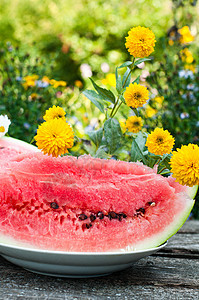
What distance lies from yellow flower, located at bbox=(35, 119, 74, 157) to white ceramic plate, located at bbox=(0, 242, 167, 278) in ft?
0.85

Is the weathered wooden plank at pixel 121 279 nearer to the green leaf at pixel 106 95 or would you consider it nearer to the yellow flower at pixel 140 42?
the green leaf at pixel 106 95

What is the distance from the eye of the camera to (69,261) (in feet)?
2.77

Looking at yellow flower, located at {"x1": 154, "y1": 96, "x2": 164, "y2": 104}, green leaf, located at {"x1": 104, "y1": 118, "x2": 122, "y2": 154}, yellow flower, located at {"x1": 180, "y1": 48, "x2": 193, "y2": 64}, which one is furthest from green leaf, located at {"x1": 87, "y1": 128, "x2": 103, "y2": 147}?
yellow flower, located at {"x1": 180, "y1": 48, "x2": 193, "y2": 64}

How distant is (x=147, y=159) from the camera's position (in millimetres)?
1255

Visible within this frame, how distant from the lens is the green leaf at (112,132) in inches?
48.4

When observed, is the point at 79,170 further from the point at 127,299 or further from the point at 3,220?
the point at 127,299

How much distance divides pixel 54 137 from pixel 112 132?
1.14 feet

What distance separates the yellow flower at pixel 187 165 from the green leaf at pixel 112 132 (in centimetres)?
34

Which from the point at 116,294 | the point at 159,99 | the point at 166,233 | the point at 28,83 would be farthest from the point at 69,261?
the point at 159,99

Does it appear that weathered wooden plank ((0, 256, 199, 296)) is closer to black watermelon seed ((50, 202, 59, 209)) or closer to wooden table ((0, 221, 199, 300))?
wooden table ((0, 221, 199, 300))

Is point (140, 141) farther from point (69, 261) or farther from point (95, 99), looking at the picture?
point (69, 261)

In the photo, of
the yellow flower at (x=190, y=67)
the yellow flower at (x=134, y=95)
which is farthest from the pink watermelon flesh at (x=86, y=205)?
the yellow flower at (x=190, y=67)

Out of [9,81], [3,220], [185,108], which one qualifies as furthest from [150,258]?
[9,81]

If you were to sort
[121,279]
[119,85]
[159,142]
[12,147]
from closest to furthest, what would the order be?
[121,279] < [159,142] < [119,85] < [12,147]
